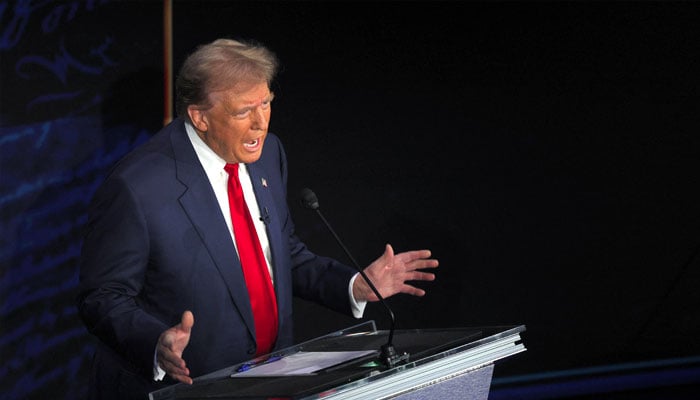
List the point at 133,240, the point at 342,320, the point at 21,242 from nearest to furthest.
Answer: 1. the point at 133,240
2. the point at 21,242
3. the point at 342,320

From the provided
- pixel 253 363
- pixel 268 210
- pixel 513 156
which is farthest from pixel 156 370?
pixel 513 156

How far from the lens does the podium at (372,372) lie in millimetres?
1799

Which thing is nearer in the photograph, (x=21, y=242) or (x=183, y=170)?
(x=183, y=170)

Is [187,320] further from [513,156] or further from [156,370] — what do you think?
[513,156]

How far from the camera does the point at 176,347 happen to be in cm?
200

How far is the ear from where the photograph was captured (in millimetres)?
2588

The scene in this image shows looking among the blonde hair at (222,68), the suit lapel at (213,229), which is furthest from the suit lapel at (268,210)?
the blonde hair at (222,68)

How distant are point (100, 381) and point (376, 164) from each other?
4.98ft

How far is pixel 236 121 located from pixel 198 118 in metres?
0.11

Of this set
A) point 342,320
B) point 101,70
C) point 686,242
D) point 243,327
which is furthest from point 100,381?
point 686,242

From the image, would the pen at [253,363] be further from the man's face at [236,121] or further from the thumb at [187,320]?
the man's face at [236,121]

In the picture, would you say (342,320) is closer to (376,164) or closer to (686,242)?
(376,164)

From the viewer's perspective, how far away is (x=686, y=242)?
3916mm

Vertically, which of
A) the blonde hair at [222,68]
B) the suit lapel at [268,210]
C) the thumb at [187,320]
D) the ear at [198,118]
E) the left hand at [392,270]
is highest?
the blonde hair at [222,68]
